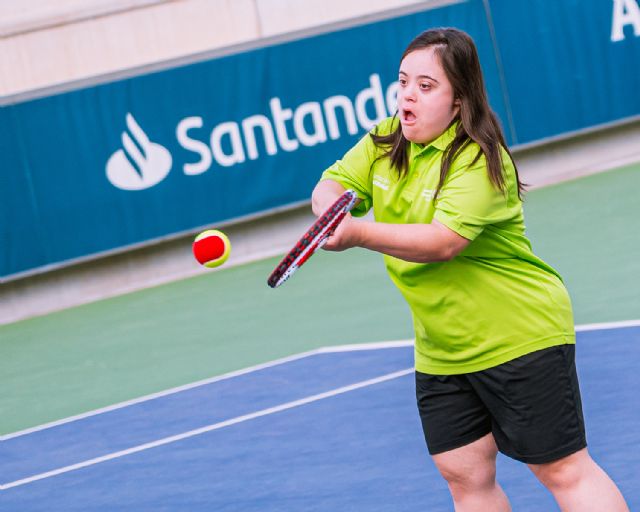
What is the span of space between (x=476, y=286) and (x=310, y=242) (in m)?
0.75

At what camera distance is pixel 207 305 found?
1213 cm

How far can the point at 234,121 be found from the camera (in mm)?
13531

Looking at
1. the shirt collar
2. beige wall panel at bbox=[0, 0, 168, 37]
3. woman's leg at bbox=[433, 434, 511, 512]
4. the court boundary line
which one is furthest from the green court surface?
the shirt collar

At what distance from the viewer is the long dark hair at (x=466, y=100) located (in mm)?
4000

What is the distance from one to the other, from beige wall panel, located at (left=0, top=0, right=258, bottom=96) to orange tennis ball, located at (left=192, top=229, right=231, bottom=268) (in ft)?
35.3

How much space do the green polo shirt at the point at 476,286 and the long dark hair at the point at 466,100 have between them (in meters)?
0.04

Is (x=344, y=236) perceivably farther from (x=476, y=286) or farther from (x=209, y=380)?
(x=209, y=380)

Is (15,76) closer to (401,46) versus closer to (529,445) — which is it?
(401,46)

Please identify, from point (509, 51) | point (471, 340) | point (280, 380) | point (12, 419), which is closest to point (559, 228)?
point (509, 51)

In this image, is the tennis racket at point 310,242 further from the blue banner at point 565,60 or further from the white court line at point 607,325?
the blue banner at point 565,60

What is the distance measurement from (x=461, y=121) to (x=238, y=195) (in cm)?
965

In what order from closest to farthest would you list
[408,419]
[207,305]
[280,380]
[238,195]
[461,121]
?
1. [461,121]
2. [408,419]
3. [280,380]
4. [207,305]
5. [238,195]

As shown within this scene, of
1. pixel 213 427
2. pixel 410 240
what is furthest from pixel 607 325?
pixel 410 240

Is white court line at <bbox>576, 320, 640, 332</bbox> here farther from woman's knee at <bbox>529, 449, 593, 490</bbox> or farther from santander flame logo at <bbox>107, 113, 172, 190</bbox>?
santander flame logo at <bbox>107, 113, 172, 190</bbox>
